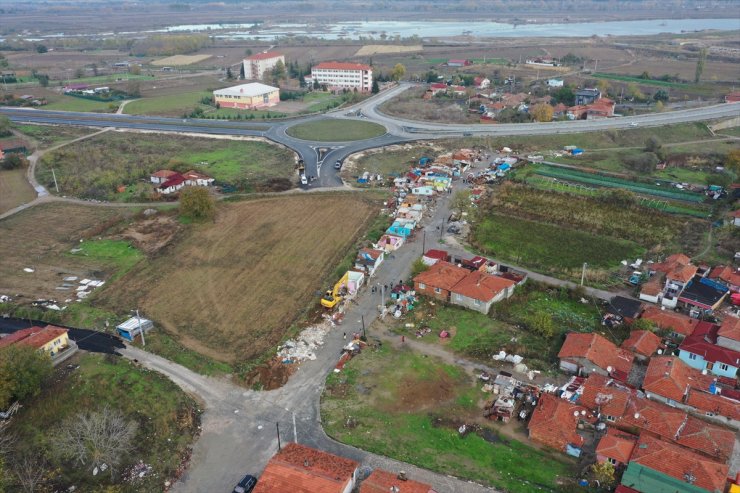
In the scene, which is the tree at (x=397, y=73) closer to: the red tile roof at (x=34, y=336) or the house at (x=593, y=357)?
the house at (x=593, y=357)

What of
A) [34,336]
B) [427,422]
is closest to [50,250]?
[34,336]

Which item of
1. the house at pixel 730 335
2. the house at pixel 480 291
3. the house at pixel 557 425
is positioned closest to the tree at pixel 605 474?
the house at pixel 557 425

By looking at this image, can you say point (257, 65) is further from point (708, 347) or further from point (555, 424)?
point (555, 424)

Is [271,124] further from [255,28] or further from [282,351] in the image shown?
[255,28]

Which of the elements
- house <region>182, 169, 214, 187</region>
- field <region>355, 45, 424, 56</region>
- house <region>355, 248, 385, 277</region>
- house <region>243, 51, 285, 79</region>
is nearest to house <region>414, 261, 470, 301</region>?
house <region>355, 248, 385, 277</region>

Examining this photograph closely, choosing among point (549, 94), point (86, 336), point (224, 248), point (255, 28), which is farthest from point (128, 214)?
point (255, 28)

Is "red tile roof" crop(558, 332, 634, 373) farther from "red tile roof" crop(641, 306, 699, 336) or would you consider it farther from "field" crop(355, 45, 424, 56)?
"field" crop(355, 45, 424, 56)
